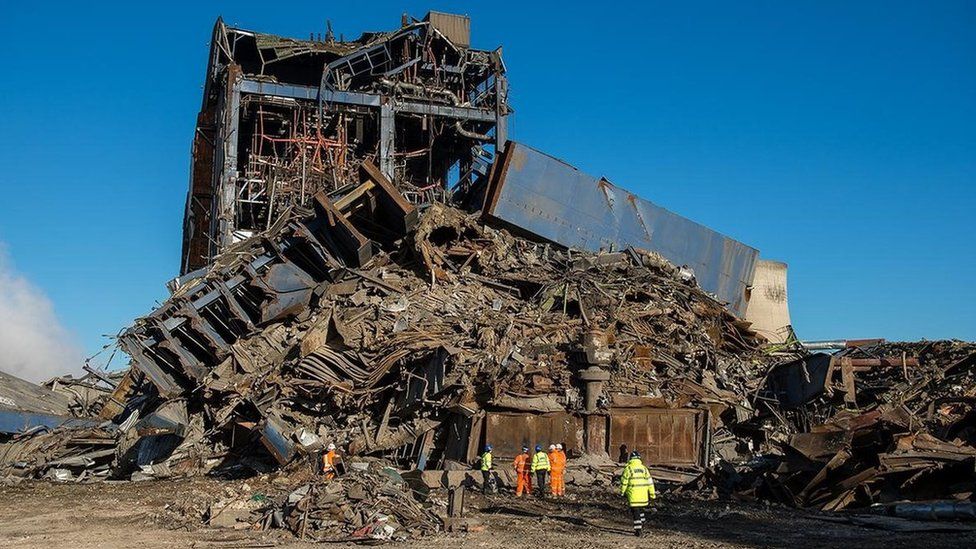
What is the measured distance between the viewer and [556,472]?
14586 mm

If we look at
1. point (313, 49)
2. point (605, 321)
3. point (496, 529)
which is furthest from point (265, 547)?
point (313, 49)

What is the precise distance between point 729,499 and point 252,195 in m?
21.6

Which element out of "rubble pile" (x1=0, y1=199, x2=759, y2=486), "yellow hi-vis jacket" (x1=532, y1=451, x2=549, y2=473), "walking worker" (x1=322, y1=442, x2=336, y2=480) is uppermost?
"rubble pile" (x1=0, y1=199, x2=759, y2=486)

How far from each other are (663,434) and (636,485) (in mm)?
6206

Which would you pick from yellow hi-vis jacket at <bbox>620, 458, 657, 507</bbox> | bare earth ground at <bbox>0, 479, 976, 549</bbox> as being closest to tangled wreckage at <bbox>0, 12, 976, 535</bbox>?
bare earth ground at <bbox>0, 479, 976, 549</bbox>

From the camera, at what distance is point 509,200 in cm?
2352

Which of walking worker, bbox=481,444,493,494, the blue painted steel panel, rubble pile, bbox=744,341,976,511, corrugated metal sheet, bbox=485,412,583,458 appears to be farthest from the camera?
the blue painted steel panel

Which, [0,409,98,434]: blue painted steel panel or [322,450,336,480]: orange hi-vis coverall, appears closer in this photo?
[322,450,336,480]: orange hi-vis coverall

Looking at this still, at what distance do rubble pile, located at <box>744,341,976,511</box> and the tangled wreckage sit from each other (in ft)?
0.14

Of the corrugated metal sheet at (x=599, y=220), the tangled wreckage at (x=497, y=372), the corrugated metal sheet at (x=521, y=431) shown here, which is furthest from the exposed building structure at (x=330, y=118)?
the corrugated metal sheet at (x=521, y=431)

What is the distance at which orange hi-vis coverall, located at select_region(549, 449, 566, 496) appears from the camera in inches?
574

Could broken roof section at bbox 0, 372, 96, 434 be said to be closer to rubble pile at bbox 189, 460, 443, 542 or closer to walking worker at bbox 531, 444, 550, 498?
rubble pile at bbox 189, 460, 443, 542

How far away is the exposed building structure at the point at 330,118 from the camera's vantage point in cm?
3136

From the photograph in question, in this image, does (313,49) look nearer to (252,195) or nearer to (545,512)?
(252,195)
